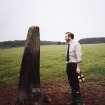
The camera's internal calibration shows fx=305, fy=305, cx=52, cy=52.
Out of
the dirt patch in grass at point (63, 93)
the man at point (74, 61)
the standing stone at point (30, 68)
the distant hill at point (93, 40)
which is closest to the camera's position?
the standing stone at point (30, 68)

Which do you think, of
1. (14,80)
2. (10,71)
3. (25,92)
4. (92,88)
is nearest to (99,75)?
(92,88)

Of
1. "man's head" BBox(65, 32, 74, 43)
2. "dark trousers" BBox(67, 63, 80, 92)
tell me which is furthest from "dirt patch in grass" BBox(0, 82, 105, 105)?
"man's head" BBox(65, 32, 74, 43)

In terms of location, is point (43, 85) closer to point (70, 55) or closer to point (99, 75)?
point (99, 75)

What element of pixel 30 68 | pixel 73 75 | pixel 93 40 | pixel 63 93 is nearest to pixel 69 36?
pixel 73 75

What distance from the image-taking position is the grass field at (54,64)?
53.6 feet

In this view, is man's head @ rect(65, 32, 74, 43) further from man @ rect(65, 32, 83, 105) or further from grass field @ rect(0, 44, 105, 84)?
grass field @ rect(0, 44, 105, 84)

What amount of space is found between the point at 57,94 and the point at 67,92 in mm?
703

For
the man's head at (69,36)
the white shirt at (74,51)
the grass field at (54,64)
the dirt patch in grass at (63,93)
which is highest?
the man's head at (69,36)

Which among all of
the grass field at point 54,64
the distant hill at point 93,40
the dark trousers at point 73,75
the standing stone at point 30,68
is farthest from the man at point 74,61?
the distant hill at point 93,40

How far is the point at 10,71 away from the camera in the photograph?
19.0m

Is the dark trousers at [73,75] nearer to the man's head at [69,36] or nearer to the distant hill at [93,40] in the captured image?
the man's head at [69,36]

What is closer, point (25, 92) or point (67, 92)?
point (25, 92)

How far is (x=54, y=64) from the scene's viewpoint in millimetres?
20594

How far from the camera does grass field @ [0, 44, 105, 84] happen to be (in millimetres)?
16344
